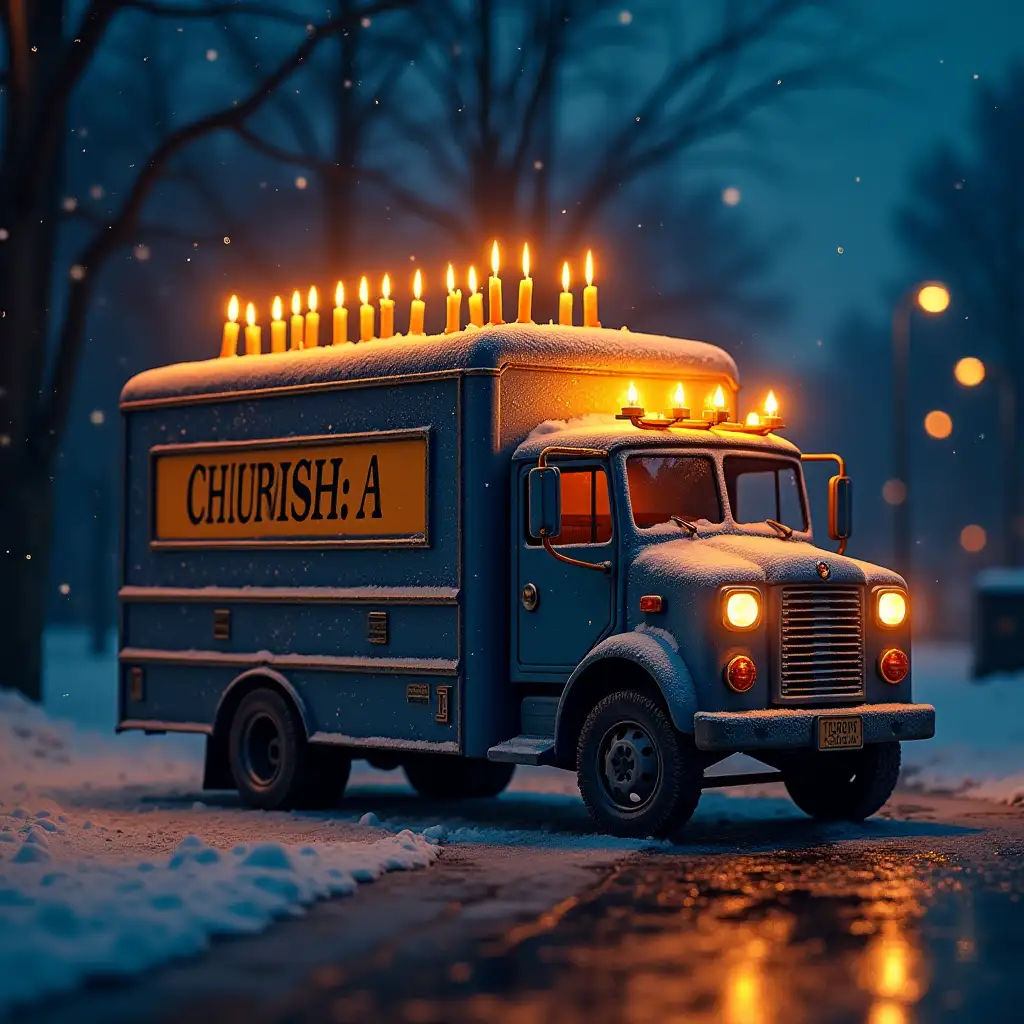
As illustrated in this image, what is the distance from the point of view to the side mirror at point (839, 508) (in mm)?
15211

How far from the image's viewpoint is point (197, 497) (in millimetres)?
17578

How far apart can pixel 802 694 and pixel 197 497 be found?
5839 mm

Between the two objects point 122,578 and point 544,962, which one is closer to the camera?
point 544,962

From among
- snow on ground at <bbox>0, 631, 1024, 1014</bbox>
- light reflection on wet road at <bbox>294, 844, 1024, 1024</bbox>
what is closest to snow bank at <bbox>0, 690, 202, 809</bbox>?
snow on ground at <bbox>0, 631, 1024, 1014</bbox>

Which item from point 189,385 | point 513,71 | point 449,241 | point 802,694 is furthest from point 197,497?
point 449,241

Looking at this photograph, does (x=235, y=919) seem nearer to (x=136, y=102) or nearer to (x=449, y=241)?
(x=136, y=102)

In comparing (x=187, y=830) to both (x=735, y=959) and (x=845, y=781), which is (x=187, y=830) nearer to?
(x=845, y=781)

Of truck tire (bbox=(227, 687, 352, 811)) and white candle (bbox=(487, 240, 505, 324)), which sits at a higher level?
white candle (bbox=(487, 240, 505, 324))

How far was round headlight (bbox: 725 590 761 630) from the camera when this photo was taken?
528 inches

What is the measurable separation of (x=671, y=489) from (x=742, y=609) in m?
1.36

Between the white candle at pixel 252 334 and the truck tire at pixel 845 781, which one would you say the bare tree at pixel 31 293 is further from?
the truck tire at pixel 845 781

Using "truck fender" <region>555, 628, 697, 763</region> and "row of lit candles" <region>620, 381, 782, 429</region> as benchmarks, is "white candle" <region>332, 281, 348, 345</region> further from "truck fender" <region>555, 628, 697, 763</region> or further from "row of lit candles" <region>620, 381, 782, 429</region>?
"truck fender" <region>555, 628, 697, 763</region>

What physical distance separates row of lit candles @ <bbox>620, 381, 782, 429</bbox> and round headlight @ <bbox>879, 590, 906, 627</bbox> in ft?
5.44

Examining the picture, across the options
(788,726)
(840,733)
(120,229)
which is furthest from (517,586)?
(120,229)
